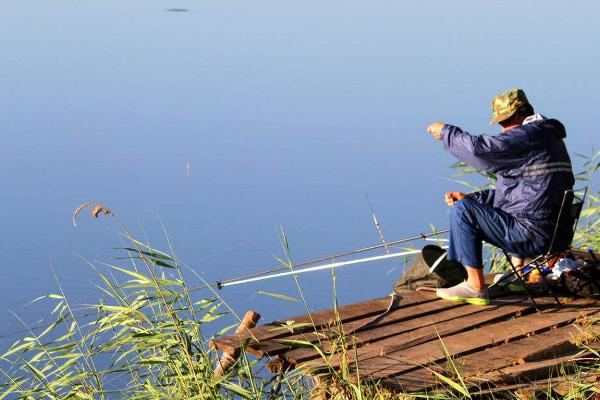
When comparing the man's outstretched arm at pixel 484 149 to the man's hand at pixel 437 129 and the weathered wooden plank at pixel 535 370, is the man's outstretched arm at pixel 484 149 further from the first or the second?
the weathered wooden plank at pixel 535 370

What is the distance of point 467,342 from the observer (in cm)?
591

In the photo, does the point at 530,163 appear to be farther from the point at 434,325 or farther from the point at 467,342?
the point at 467,342

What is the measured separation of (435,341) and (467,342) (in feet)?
0.53

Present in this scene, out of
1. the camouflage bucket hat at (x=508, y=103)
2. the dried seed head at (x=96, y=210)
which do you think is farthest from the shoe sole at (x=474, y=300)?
the dried seed head at (x=96, y=210)

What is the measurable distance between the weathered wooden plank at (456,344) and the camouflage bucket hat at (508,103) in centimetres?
115

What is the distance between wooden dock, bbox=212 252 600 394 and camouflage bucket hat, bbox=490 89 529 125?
42.4 inches

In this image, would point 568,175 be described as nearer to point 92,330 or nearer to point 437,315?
point 437,315

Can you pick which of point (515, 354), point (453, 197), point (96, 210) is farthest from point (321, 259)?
point (96, 210)

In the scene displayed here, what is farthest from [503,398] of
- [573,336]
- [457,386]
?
[573,336]

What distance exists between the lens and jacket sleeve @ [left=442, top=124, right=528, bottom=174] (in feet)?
21.3

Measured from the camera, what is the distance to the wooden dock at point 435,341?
5.34m

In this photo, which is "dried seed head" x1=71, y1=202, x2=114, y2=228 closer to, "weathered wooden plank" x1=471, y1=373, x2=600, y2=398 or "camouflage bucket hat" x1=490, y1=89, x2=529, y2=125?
"weathered wooden plank" x1=471, y1=373, x2=600, y2=398

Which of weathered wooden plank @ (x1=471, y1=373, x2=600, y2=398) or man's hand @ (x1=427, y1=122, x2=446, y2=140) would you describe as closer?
weathered wooden plank @ (x1=471, y1=373, x2=600, y2=398)

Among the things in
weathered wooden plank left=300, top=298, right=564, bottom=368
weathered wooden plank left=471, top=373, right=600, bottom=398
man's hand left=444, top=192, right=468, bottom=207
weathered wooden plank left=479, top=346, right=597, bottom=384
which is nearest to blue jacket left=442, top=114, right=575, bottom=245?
man's hand left=444, top=192, right=468, bottom=207
